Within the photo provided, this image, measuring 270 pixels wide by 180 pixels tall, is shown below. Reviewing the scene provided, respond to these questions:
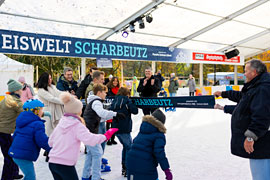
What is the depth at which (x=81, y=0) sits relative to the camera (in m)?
7.20

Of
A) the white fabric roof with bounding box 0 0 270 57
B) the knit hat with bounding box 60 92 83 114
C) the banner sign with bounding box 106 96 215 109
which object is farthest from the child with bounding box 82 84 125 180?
the white fabric roof with bounding box 0 0 270 57

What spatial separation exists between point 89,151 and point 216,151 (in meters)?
2.63

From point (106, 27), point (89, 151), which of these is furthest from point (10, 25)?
point (89, 151)

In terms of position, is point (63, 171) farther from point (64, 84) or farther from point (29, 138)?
point (64, 84)

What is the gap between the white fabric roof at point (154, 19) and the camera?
7.32 meters

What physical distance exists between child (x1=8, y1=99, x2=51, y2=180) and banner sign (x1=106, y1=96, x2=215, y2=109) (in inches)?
73.1

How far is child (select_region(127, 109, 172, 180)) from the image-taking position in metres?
2.21

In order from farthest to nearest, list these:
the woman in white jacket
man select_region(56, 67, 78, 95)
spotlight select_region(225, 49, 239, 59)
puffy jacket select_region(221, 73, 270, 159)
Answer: spotlight select_region(225, 49, 239, 59), man select_region(56, 67, 78, 95), the woman in white jacket, puffy jacket select_region(221, 73, 270, 159)

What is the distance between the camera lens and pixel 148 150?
2.25 metres

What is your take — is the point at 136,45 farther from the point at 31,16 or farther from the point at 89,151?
the point at 89,151

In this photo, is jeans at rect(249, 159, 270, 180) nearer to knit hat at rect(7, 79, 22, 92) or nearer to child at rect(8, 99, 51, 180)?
child at rect(8, 99, 51, 180)

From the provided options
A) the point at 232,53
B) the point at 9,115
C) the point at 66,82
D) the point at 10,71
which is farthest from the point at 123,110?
the point at 232,53

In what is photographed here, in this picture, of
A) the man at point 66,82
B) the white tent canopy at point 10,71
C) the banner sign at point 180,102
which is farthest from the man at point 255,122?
the white tent canopy at point 10,71

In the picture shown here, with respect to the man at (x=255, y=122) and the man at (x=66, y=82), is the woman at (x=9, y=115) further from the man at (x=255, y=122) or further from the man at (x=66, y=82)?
the man at (x=255, y=122)
